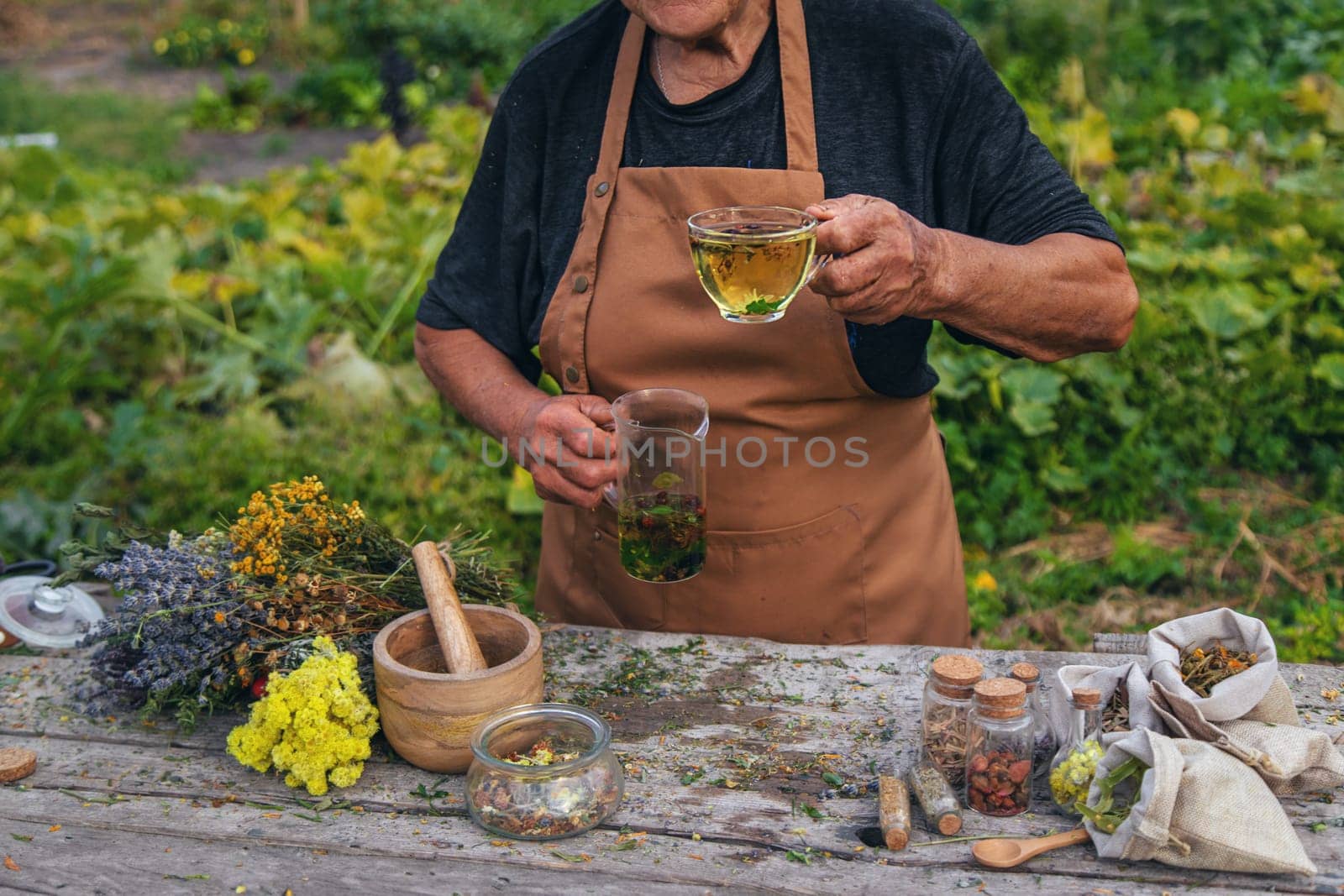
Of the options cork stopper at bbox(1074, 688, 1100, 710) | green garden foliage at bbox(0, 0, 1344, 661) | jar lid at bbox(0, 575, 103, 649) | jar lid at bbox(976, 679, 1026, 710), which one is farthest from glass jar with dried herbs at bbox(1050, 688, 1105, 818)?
green garden foliage at bbox(0, 0, 1344, 661)

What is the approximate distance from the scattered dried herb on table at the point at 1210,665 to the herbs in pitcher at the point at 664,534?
2.56ft

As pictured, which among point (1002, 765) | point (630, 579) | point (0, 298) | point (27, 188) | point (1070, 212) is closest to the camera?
point (1002, 765)

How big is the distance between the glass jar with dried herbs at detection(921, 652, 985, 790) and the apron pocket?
66 centimetres

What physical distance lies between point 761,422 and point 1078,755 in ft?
3.01

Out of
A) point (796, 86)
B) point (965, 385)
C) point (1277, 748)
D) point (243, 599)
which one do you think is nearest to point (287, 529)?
point (243, 599)

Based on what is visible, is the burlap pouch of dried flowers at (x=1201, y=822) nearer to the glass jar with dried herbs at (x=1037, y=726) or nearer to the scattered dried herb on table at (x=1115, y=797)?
the scattered dried herb on table at (x=1115, y=797)

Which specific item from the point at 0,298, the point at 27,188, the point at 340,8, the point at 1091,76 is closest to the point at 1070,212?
the point at 0,298

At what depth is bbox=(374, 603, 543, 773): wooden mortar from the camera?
1876 mm

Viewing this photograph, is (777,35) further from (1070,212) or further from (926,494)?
(926,494)

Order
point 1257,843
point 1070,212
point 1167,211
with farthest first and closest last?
point 1167,211 → point 1070,212 → point 1257,843

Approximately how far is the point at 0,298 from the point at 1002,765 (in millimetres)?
4633

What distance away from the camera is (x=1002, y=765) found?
5.77 feet

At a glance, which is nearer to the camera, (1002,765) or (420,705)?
(1002,765)

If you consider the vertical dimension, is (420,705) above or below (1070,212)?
below
